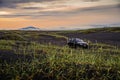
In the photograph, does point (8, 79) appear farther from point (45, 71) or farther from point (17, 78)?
point (45, 71)

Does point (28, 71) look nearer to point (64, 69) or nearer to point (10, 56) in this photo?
point (64, 69)

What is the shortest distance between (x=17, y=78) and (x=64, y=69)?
255 cm

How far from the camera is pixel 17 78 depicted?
15.0m

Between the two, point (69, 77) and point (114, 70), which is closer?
point (69, 77)

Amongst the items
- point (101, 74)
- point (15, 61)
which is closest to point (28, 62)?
point (15, 61)

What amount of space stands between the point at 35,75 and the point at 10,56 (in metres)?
3.52

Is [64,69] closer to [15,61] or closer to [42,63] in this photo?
[42,63]

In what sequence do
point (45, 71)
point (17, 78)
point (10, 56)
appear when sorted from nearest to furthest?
point (17, 78) → point (45, 71) → point (10, 56)

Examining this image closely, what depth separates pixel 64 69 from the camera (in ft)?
53.7

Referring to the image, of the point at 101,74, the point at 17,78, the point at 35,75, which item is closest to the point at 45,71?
the point at 35,75

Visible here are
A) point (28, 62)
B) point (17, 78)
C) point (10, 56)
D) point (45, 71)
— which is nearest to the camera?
point (17, 78)

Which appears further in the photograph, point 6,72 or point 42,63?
point 42,63

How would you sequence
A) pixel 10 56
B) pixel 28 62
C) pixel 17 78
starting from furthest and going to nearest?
pixel 10 56, pixel 28 62, pixel 17 78

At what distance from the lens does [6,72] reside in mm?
15656
